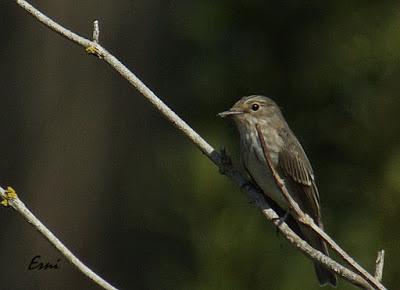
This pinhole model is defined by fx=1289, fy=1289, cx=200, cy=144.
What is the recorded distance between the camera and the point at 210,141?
8359 mm

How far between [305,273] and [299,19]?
1883 millimetres

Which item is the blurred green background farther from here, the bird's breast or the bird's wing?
the bird's breast

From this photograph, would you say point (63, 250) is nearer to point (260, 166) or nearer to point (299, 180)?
point (260, 166)

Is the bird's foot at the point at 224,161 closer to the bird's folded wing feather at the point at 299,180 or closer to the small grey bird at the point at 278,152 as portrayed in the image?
the small grey bird at the point at 278,152

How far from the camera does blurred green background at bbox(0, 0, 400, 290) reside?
817 centimetres

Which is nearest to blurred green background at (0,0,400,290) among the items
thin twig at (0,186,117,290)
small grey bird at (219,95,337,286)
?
small grey bird at (219,95,337,286)

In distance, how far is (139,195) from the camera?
37.2ft

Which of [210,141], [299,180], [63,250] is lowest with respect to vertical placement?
[63,250]

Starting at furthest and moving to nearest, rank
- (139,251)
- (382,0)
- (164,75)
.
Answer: (164,75) < (139,251) < (382,0)

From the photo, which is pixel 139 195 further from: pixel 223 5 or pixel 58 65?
pixel 223 5

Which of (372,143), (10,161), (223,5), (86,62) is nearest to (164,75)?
(86,62)

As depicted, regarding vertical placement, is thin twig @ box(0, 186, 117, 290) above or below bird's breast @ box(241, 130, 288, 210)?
below

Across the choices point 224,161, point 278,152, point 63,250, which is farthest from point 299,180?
point 63,250

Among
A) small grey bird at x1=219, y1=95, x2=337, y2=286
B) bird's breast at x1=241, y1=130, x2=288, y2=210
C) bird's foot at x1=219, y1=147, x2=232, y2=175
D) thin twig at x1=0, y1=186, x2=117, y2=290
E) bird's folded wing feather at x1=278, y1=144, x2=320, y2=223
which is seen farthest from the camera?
bird's folded wing feather at x1=278, y1=144, x2=320, y2=223
